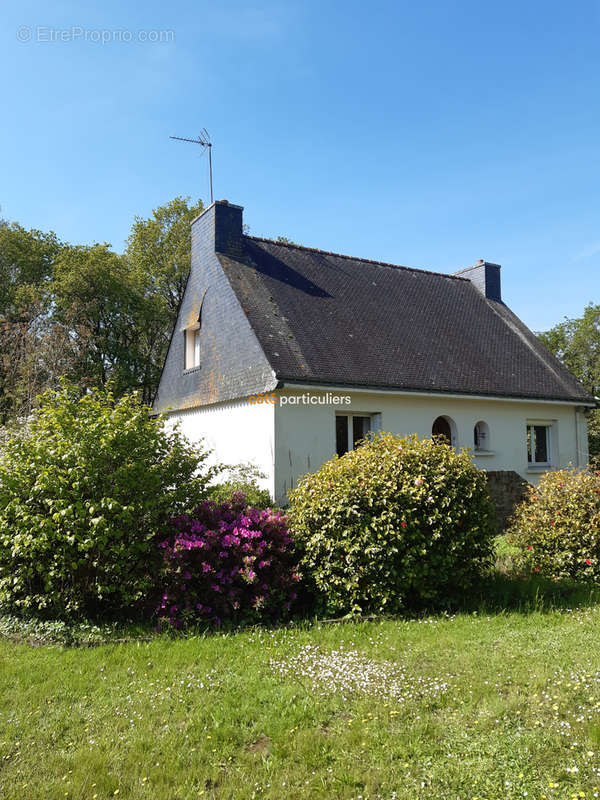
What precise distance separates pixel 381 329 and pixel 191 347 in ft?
18.8

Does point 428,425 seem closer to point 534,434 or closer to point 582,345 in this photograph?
point 534,434

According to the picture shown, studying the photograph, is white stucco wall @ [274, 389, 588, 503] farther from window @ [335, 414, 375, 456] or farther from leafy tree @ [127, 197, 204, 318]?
leafy tree @ [127, 197, 204, 318]

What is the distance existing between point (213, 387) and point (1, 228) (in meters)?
18.3

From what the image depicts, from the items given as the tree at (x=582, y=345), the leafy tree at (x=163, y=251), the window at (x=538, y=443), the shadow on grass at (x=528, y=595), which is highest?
the leafy tree at (x=163, y=251)

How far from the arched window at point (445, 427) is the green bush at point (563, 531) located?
6579mm

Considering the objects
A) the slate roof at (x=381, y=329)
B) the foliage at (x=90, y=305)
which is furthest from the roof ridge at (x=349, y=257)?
the foliage at (x=90, y=305)

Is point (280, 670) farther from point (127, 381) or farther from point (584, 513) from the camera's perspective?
point (127, 381)

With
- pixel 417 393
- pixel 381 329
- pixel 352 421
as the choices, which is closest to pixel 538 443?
pixel 417 393

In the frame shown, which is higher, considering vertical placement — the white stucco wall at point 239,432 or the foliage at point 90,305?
the foliage at point 90,305

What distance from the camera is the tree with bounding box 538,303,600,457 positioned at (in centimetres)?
3002

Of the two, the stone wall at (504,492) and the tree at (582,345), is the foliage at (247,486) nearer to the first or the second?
the stone wall at (504,492)

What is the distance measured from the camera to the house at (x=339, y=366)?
12.8 m

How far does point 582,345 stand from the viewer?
30.4 m

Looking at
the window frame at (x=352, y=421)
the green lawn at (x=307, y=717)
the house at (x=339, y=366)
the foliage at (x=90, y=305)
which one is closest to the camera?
the green lawn at (x=307, y=717)
